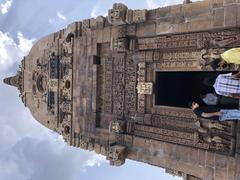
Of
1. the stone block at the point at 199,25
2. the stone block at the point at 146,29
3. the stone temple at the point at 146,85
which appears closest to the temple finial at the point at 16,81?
the stone temple at the point at 146,85

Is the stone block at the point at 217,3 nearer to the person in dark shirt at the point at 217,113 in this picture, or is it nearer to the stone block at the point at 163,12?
the stone block at the point at 163,12

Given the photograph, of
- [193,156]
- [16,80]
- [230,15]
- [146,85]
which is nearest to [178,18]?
[230,15]

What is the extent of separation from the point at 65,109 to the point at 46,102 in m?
1.44

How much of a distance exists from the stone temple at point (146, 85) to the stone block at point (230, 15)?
0.02 m

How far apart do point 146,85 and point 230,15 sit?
3.12 metres

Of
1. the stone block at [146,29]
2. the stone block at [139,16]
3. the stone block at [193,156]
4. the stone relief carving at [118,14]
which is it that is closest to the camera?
the stone block at [193,156]

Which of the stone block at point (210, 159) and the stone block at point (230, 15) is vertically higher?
the stone block at point (230, 15)

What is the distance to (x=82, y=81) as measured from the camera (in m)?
15.4

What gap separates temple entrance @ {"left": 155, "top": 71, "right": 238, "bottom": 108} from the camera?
43.9 feet

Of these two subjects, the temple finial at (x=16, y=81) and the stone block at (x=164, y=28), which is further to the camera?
the temple finial at (x=16, y=81)

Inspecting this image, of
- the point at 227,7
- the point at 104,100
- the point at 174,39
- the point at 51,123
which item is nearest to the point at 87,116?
the point at 104,100

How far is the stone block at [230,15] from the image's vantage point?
1109 cm

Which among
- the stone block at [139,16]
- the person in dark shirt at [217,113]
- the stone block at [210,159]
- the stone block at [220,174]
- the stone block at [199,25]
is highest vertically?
the stone block at [139,16]

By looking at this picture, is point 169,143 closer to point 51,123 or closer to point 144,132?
point 144,132
